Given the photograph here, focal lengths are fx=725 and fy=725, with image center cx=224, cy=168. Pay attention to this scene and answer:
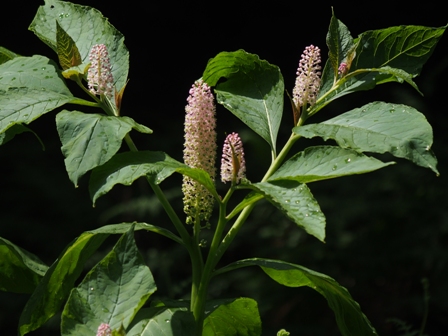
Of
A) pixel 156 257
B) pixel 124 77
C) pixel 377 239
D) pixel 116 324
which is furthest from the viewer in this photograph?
pixel 377 239

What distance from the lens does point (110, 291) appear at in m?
1.02

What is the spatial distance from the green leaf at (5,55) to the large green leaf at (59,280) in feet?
1.20

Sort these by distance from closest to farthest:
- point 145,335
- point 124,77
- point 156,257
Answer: point 145,335
point 124,77
point 156,257

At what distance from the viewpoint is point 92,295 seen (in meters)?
1.02

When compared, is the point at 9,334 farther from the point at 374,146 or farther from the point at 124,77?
the point at 374,146

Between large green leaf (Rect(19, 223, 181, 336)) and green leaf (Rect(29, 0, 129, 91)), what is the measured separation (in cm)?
26

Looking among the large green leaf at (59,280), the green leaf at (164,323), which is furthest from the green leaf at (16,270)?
the green leaf at (164,323)

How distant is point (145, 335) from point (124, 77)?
17.2 inches

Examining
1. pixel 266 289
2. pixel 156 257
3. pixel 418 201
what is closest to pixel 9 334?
pixel 156 257

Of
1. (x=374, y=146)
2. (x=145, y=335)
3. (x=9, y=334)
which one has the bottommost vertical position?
(x=9, y=334)

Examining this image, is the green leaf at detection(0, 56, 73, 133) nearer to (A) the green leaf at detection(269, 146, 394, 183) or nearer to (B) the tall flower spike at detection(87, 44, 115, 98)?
(B) the tall flower spike at detection(87, 44, 115, 98)

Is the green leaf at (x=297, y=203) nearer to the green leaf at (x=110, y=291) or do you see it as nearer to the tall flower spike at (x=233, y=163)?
the tall flower spike at (x=233, y=163)

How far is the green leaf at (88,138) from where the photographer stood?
986 mm

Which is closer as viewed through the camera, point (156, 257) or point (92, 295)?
point (92, 295)
